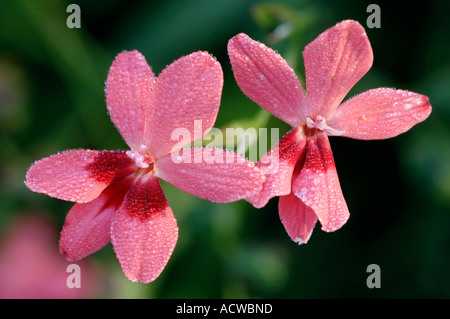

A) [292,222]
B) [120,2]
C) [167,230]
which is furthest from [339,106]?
[120,2]

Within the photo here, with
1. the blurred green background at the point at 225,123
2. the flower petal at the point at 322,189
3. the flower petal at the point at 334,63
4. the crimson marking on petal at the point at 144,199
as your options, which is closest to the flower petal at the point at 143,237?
the crimson marking on petal at the point at 144,199

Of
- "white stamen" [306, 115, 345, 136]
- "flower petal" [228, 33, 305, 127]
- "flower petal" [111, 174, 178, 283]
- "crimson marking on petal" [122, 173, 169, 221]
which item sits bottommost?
"flower petal" [111, 174, 178, 283]

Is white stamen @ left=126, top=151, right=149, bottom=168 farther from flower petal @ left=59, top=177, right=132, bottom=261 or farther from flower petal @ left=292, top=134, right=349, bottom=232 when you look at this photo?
flower petal @ left=292, top=134, right=349, bottom=232

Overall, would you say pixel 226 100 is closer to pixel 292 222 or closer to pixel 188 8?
pixel 188 8

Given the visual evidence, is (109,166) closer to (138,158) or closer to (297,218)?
(138,158)

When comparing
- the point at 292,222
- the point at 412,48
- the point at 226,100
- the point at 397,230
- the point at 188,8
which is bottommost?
the point at 292,222

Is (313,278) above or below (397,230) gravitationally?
below

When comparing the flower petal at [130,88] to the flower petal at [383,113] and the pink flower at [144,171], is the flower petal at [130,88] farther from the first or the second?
the flower petal at [383,113]

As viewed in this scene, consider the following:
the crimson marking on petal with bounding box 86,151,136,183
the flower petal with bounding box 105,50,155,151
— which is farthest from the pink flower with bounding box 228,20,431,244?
the crimson marking on petal with bounding box 86,151,136,183
